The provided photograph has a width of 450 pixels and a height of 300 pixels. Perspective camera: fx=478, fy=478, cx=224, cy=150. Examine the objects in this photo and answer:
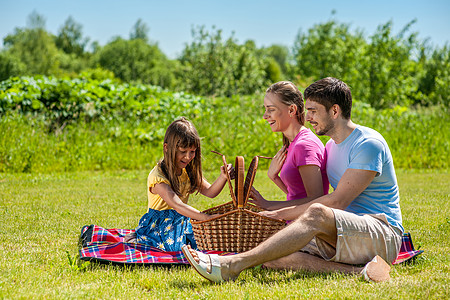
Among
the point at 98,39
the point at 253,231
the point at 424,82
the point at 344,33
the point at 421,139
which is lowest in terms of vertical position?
the point at 253,231

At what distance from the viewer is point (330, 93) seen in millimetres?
3814

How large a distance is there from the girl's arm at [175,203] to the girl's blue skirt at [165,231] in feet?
0.94

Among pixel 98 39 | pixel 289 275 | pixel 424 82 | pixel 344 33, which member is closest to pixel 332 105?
pixel 289 275

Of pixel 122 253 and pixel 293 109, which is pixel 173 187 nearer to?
pixel 122 253

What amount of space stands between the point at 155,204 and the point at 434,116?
1129 cm

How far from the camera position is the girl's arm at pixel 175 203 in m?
4.15

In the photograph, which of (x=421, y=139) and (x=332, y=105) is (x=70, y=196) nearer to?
(x=332, y=105)

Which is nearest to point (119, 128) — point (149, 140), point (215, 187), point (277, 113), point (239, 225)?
point (149, 140)

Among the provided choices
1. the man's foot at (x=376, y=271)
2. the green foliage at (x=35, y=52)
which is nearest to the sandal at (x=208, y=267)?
the man's foot at (x=376, y=271)

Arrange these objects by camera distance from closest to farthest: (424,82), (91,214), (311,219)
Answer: (311,219)
(91,214)
(424,82)

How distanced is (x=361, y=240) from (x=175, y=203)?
5.41 feet

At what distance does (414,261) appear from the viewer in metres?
4.12

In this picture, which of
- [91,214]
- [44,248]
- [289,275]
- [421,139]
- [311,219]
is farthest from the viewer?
[421,139]

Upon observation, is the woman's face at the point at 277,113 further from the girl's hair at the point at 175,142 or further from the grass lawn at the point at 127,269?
the grass lawn at the point at 127,269
